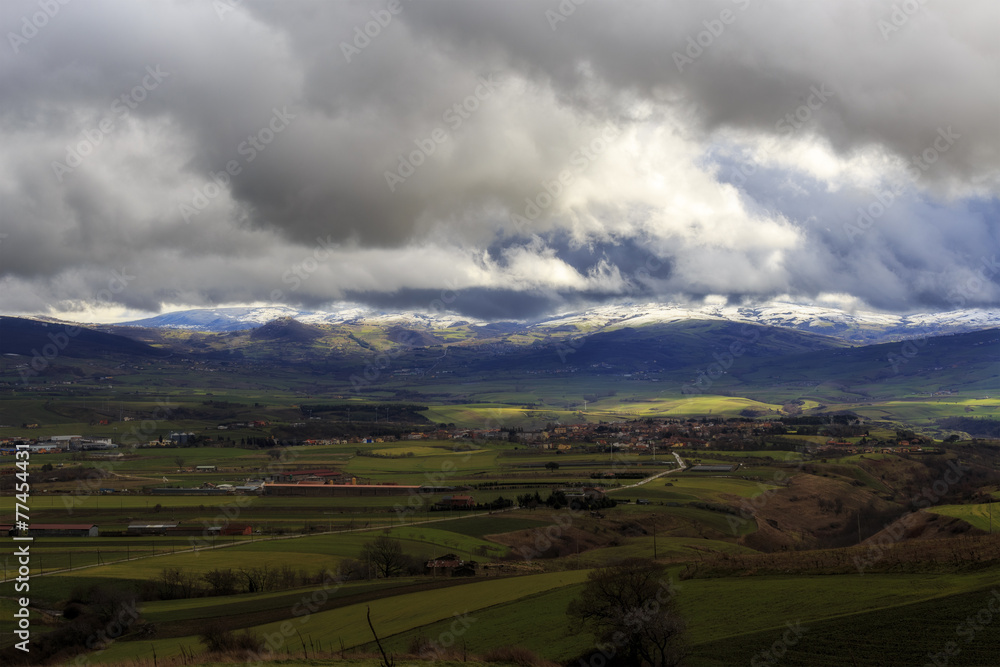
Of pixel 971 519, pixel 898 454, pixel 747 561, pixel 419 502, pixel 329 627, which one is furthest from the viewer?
pixel 898 454

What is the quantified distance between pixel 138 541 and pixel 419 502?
37.4m

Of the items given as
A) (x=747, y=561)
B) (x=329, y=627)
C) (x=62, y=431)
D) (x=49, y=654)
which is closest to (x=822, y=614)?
(x=747, y=561)

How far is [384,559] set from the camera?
66.1 m

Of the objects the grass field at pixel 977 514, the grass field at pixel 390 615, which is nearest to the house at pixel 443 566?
the grass field at pixel 390 615

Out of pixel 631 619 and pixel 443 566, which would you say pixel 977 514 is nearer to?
pixel 443 566

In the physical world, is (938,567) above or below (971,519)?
above

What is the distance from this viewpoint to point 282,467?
478ft

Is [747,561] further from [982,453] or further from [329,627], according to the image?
[982,453]

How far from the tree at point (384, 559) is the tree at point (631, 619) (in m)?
30.3

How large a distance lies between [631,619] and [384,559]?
36.6 meters

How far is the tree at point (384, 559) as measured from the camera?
2574 inches

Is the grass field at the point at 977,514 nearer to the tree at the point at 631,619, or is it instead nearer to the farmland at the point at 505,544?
the farmland at the point at 505,544

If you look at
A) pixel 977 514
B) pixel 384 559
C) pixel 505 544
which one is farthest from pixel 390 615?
pixel 977 514

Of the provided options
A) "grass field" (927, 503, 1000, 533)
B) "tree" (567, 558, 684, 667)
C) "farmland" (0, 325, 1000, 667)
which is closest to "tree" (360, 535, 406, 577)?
"farmland" (0, 325, 1000, 667)
